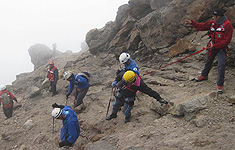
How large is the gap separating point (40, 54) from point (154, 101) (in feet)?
125

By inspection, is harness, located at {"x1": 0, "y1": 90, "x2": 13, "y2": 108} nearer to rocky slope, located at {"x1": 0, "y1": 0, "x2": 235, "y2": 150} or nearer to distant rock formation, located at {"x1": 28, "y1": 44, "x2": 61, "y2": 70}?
rocky slope, located at {"x1": 0, "y1": 0, "x2": 235, "y2": 150}

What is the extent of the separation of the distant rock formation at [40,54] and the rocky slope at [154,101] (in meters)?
23.8

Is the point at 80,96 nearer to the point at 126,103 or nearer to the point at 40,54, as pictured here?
the point at 126,103

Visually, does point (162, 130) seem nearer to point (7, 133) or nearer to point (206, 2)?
point (206, 2)

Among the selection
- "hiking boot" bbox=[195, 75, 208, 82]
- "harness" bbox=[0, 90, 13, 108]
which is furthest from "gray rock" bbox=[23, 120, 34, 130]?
"hiking boot" bbox=[195, 75, 208, 82]

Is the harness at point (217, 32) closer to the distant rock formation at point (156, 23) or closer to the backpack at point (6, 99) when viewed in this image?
the distant rock formation at point (156, 23)

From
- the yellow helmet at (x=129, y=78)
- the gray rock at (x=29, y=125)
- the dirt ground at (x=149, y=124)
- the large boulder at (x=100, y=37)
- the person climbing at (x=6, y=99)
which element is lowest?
the dirt ground at (x=149, y=124)

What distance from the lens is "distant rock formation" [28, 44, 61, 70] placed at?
38.7 m

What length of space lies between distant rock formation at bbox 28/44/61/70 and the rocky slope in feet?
78.1

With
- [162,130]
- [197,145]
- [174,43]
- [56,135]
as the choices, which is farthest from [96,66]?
[197,145]

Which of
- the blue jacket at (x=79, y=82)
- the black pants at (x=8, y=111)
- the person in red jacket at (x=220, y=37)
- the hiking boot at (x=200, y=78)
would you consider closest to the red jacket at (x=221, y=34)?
the person in red jacket at (x=220, y=37)

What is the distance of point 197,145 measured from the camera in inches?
174

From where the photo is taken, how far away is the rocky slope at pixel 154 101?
5254 mm

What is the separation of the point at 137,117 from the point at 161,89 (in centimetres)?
222
